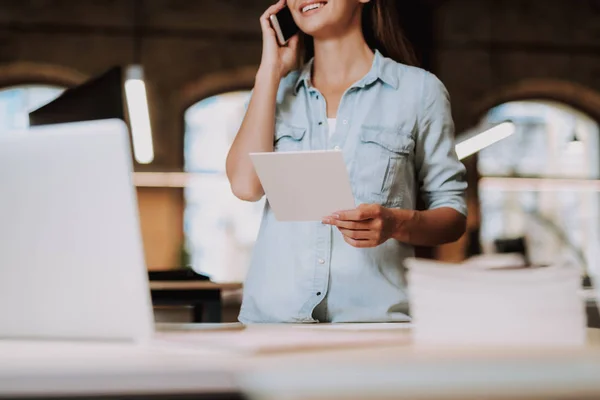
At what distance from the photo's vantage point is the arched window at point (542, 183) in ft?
27.8

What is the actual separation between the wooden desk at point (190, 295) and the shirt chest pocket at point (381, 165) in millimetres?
2018

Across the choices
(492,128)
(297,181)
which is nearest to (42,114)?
(297,181)

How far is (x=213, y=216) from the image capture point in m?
8.14

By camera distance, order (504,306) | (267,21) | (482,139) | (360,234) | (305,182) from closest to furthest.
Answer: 1. (504,306)
2. (305,182)
3. (360,234)
4. (267,21)
5. (482,139)

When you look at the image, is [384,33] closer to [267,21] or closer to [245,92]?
[267,21]

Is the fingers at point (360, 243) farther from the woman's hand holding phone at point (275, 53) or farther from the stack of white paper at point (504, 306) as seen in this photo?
the stack of white paper at point (504, 306)

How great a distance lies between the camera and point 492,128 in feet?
10.2

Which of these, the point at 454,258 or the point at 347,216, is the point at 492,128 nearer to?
the point at 347,216

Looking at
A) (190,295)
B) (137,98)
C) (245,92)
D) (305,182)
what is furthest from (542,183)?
(305,182)

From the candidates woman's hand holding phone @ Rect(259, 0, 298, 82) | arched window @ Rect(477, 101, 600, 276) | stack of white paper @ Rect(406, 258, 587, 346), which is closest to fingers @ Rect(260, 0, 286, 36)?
woman's hand holding phone @ Rect(259, 0, 298, 82)

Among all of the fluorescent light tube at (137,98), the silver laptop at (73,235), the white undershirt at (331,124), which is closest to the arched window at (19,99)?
the fluorescent light tube at (137,98)

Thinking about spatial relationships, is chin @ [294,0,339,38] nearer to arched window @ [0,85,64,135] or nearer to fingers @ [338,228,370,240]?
fingers @ [338,228,370,240]

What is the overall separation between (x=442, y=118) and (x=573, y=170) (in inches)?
286

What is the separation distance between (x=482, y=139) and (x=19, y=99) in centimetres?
616
